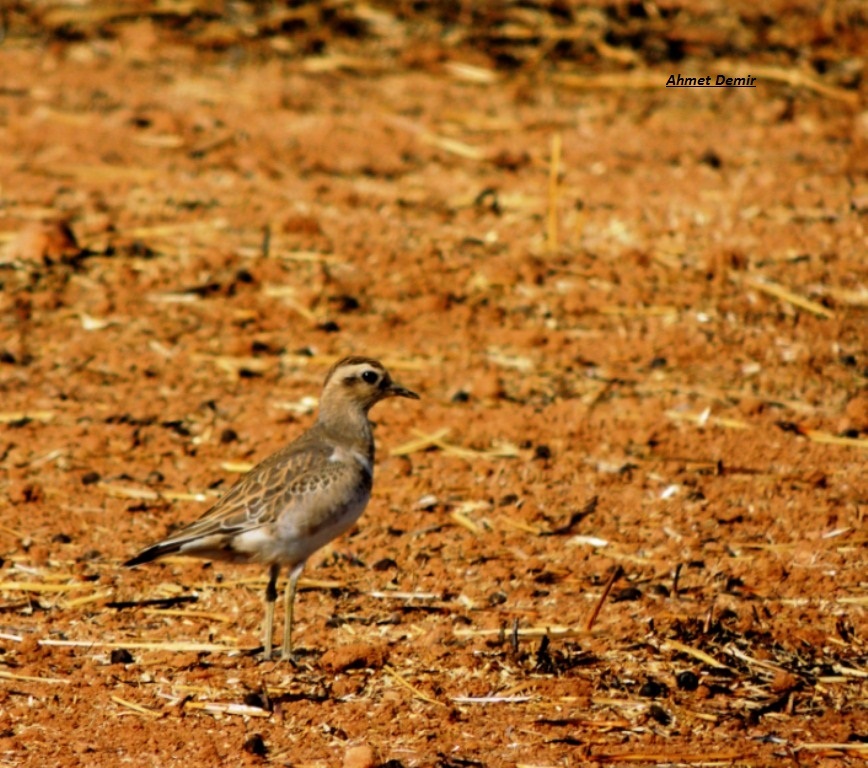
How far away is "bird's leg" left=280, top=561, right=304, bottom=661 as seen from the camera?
23.7ft

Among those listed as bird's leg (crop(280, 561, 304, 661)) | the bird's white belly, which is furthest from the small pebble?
the bird's white belly

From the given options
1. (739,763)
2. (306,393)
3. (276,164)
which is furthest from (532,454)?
(276,164)

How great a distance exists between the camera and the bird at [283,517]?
24.1 ft

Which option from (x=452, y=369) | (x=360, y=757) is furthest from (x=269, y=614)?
(x=452, y=369)

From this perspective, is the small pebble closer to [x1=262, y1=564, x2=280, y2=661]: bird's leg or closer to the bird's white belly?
[x1=262, y1=564, x2=280, y2=661]: bird's leg

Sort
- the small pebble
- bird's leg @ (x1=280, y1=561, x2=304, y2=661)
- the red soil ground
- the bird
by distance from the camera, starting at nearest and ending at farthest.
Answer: the small pebble
the red soil ground
bird's leg @ (x1=280, y1=561, x2=304, y2=661)
the bird

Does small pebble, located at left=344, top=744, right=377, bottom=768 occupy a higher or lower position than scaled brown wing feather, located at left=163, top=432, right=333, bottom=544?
lower

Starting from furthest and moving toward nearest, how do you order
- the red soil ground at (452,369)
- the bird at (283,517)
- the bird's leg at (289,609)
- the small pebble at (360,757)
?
1. the bird at (283,517)
2. the bird's leg at (289,609)
3. the red soil ground at (452,369)
4. the small pebble at (360,757)

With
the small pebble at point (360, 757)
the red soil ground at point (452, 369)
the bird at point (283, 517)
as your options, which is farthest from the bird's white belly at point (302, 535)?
the small pebble at point (360, 757)

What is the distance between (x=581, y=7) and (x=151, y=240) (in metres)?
6.65

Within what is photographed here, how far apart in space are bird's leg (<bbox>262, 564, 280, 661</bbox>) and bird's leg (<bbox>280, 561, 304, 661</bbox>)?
0.20ft

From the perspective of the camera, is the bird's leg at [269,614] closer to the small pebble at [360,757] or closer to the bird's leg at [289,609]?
the bird's leg at [289,609]

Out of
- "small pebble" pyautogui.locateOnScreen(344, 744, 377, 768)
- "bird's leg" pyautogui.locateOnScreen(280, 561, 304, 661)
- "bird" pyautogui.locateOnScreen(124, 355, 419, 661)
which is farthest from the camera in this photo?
"bird" pyautogui.locateOnScreen(124, 355, 419, 661)

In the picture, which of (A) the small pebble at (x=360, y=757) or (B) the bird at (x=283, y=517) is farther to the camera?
(B) the bird at (x=283, y=517)
